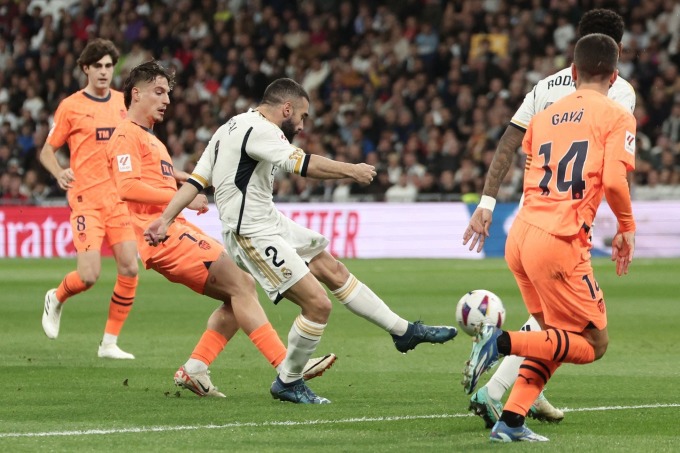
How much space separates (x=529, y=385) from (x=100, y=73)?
603 centimetres

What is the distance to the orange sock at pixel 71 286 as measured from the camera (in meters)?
10.8

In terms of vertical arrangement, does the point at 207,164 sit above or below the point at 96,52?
below

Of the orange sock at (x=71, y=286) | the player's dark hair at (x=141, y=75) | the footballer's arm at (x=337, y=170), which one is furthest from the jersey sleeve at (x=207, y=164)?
the orange sock at (x=71, y=286)

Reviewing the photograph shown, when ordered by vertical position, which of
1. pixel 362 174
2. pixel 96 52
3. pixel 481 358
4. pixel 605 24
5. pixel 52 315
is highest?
pixel 605 24

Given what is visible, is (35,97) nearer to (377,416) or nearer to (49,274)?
(49,274)

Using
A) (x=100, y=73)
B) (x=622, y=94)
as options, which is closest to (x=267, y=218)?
(x=622, y=94)

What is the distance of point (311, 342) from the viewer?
7.80 meters

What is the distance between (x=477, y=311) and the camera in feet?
22.3

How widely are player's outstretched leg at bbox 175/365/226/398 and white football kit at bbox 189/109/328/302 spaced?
0.81 metres

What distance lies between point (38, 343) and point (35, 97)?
17648 mm

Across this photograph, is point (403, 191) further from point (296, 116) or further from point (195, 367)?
point (296, 116)

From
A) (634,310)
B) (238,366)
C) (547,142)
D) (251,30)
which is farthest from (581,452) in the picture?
(251,30)

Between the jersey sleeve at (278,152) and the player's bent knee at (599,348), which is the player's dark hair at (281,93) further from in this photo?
the player's bent knee at (599,348)

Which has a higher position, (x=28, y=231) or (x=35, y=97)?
(x=35, y=97)
